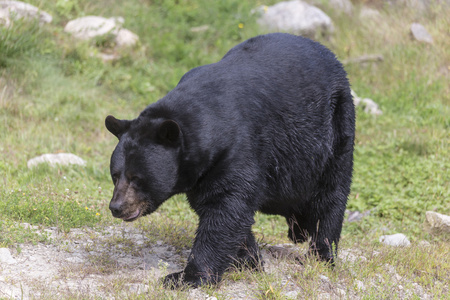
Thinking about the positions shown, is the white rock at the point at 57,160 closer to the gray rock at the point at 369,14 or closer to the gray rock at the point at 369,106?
the gray rock at the point at 369,106

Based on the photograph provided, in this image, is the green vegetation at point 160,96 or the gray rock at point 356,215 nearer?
the green vegetation at point 160,96

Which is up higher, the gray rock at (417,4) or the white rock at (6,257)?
the white rock at (6,257)

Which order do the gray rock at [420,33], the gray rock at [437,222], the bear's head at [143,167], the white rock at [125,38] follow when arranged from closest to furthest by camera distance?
the bear's head at [143,167] < the gray rock at [437,222] < the white rock at [125,38] < the gray rock at [420,33]

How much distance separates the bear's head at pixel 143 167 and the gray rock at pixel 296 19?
26.5ft

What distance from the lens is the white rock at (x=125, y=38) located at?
10.3 meters

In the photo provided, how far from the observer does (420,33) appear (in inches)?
417

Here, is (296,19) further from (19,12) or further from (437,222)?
(437,222)

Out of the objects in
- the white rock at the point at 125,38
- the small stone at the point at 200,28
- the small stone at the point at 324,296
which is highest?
the small stone at the point at 324,296

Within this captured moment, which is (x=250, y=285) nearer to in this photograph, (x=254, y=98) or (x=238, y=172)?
A: (x=238, y=172)

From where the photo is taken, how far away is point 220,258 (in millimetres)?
4023

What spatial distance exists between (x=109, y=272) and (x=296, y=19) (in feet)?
27.9

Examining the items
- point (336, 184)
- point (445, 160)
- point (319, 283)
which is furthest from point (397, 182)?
point (319, 283)

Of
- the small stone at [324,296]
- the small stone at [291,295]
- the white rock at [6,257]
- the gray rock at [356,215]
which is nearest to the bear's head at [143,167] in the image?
the white rock at [6,257]

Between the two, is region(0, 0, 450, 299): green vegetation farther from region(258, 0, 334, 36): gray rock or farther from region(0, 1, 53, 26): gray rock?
region(258, 0, 334, 36): gray rock
